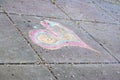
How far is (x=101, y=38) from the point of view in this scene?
5.50 metres

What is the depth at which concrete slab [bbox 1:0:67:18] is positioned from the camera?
555cm

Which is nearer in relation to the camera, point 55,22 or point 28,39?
point 28,39

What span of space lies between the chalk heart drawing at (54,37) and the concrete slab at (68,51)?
11 centimetres

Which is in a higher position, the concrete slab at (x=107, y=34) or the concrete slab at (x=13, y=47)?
the concrete slab at (x=13, y=47)

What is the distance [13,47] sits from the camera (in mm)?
4207

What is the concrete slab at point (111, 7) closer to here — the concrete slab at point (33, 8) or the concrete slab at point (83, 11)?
the concrete slab at point (83, 11)

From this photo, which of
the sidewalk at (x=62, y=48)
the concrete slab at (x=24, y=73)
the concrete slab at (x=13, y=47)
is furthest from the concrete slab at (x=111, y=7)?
the concrete slab at (x=24, y=73)

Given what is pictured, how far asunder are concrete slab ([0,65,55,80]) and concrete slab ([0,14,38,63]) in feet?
0.51

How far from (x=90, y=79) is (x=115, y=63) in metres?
0.93

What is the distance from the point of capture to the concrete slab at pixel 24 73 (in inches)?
140

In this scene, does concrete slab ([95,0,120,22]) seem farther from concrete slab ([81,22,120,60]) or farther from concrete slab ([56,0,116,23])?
concrete slab ([81,22,120,60])

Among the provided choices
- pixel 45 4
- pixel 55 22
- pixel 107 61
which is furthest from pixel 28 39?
pixel 45 4

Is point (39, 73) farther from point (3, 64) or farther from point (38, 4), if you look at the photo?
point (38, 4)

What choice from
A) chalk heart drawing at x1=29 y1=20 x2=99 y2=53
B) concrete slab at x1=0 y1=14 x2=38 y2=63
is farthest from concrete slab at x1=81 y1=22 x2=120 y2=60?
concrete slab at x1=0 y1=14 x2=38 y2=63
